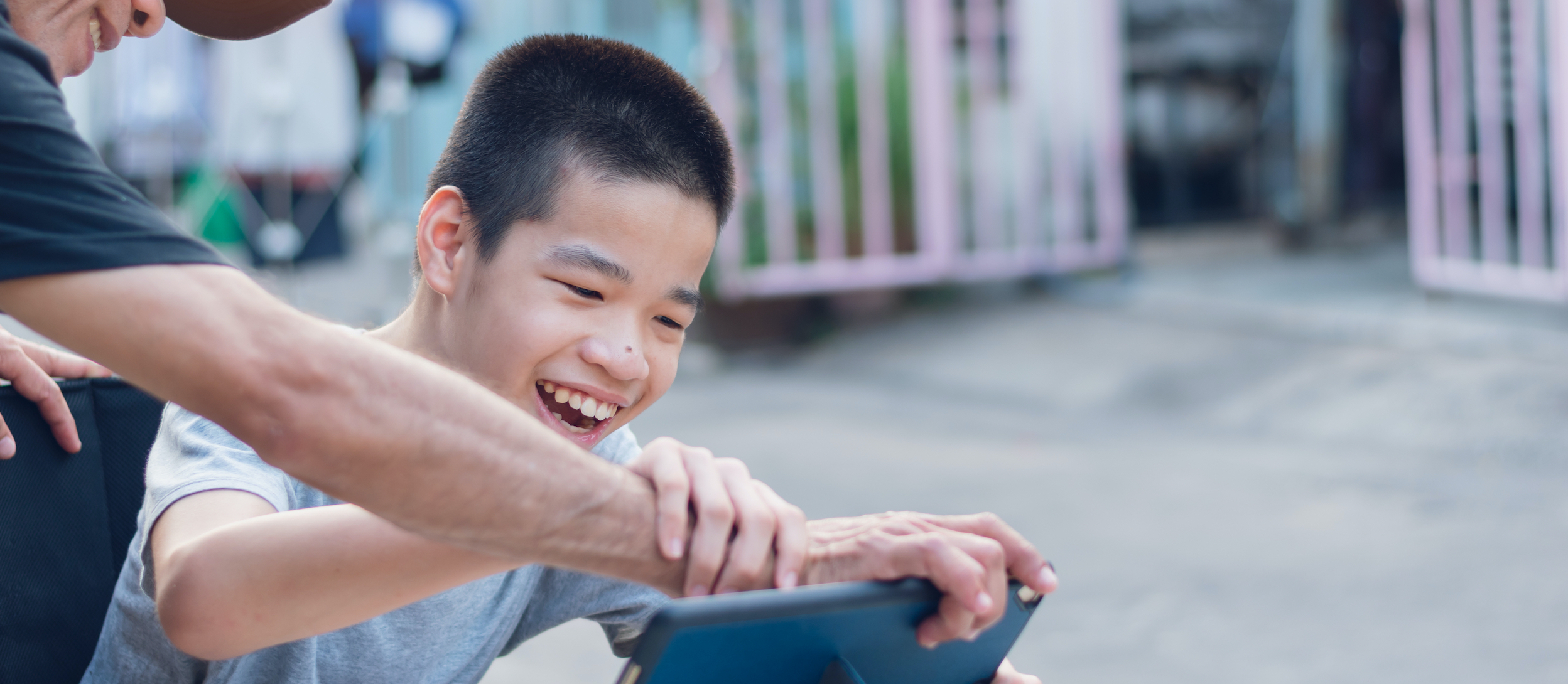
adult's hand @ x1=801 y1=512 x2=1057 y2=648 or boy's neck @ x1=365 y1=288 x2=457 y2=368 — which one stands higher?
boy's neck @ x1=365 y1=288 x2=457 y2=368

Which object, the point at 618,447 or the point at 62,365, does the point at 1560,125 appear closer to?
the point at 618,447

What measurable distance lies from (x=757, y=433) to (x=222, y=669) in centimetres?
353

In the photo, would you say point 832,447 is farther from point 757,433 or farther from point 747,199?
point 747,199

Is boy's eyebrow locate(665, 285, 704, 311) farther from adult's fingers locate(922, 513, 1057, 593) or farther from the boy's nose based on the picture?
adult's fingers locate(922, 513, 1057, 593)

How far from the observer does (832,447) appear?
14.5ft

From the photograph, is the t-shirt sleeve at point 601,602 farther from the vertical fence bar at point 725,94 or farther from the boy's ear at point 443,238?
the vertical fence bar at point 725,94

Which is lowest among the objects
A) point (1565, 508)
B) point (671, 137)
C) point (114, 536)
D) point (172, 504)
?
point (1565, 508)

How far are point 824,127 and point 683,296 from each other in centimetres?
500

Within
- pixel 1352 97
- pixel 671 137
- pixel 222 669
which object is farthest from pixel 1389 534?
pixel 1352 97

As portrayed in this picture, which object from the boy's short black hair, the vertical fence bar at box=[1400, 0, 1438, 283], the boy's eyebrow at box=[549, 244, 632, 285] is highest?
the boy's short black hair

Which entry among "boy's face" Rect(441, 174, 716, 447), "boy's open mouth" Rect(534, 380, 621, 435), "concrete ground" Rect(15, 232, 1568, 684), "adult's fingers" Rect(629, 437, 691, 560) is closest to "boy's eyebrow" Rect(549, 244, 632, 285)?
"boy's face" Rect(441, 174, 716, 447)

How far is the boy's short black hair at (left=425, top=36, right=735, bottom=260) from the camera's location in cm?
133

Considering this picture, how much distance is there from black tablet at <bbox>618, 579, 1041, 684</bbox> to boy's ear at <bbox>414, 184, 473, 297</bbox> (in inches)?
27.3

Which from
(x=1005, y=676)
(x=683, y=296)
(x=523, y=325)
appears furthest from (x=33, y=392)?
(x=1005, y=676)
